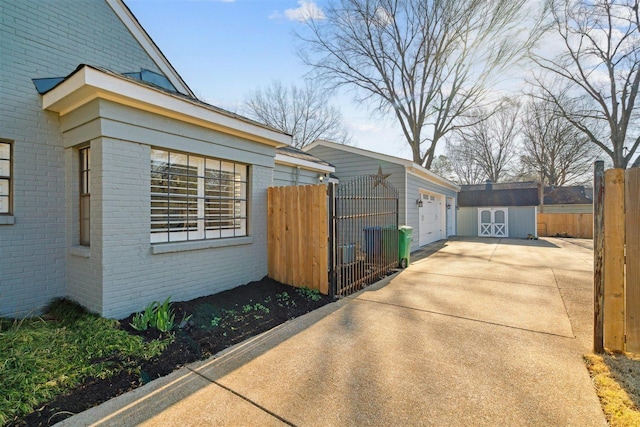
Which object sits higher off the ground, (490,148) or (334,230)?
(490,148)

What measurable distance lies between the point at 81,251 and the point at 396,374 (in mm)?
4426

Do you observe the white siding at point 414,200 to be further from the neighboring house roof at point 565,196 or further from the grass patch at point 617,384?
the neighboring house roof at point 565,196

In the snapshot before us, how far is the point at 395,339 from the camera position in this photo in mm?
3664

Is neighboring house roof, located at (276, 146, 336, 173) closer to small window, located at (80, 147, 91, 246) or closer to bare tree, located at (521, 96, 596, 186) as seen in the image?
small window, located at (80, 147, 91, 246)

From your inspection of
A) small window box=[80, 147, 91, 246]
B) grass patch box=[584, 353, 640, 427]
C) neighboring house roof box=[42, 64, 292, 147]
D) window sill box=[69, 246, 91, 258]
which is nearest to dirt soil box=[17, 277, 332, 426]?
window sill box=[69, 246, 91, 258]

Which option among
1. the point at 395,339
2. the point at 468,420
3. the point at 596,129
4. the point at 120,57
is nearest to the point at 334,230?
the point at 395,339

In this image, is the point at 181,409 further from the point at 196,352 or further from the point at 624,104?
the point at 624,104

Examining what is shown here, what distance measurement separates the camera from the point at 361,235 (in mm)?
6906

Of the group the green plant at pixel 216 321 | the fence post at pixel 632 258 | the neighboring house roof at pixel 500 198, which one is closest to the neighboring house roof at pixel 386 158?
the fence post at pixel 632 258

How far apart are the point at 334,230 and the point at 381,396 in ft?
10.4

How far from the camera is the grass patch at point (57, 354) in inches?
98.5

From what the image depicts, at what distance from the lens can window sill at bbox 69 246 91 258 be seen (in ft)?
13.4

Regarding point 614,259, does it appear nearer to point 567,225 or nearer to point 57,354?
point 57,354

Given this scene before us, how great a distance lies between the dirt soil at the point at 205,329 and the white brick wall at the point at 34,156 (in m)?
1.32
